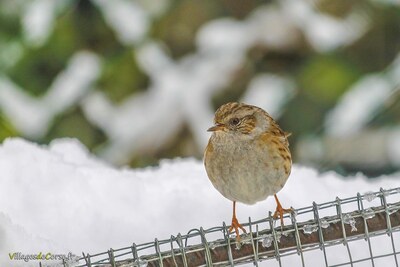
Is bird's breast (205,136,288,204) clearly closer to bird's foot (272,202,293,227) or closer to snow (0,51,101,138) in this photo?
bird's foot (272,202,293,227)

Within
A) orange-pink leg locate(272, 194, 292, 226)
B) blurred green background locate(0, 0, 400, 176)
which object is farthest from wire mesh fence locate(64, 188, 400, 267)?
blurred green background locate(0, 0, 400, 176)

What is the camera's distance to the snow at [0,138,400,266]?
370 cm

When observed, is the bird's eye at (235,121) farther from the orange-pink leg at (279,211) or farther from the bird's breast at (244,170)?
the orange-pink leg at (279,211)

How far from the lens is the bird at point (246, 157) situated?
354 centimetres

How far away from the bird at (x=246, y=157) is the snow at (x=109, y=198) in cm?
25

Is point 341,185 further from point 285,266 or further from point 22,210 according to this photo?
point 22,210

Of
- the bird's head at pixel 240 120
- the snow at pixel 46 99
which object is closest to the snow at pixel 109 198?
the snow at pixel 46 99

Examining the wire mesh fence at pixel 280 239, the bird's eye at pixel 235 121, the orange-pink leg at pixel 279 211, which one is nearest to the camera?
the wire mesh fence at pixel 280 239

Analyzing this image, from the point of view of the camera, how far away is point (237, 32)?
4.73 meters

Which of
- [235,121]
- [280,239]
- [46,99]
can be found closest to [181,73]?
[46,99]

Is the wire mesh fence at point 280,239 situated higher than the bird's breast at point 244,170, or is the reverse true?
the bird's breast at point 244,170

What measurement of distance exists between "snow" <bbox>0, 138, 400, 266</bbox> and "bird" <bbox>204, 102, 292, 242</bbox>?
0.25m

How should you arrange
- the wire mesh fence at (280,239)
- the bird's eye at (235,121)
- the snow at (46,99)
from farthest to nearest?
the snow at (46,99) → the bird's eye at (235,121) → the wire mesh fence at (280,239)

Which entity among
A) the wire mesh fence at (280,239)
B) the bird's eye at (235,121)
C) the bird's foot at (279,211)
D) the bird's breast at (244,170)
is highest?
the bird's eye at (235,121)
